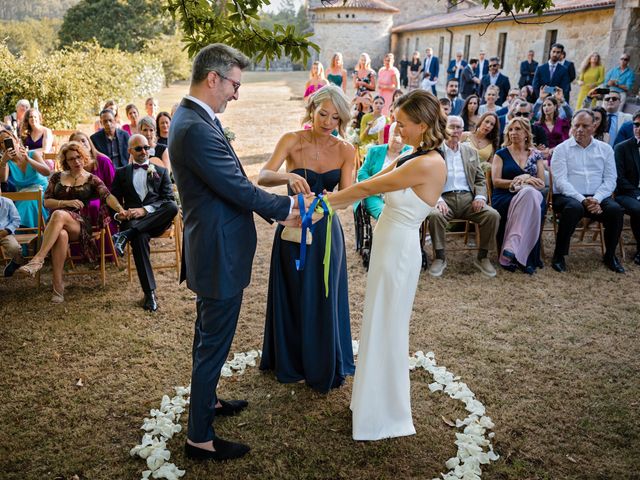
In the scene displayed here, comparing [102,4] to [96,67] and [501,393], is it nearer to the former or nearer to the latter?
[96,67]

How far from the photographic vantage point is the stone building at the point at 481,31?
543 inches

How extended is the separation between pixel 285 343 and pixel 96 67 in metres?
19.6

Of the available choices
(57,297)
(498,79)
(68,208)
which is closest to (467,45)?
(498,79)

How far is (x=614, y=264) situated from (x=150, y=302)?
5586 mm

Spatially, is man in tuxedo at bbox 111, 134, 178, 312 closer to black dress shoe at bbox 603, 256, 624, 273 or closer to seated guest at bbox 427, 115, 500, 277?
seated guest at bbox 427, 115, 500, 277

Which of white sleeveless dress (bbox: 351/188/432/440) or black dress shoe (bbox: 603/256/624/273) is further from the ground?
white sleeveless dress (bbox: 351/188/432/440)

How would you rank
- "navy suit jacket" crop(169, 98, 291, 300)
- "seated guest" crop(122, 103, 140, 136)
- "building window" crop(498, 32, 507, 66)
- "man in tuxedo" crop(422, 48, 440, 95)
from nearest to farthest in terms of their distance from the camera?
"navy suit jacket" crop(169, 98, 291, 300), "seated guest" crop(122, 103, 140, 136), "man in tuxedo" crop(422, 48, 440, 95), "building window" crop(498, 32, 507, 66)

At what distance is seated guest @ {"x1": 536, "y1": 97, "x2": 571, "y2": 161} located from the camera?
332 inches

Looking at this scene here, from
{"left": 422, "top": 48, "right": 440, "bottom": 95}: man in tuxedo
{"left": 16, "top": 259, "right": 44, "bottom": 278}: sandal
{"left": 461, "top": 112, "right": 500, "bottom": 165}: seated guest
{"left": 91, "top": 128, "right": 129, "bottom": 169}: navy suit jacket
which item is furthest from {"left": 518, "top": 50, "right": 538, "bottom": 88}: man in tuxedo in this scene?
{"left": 16, "top": 259, "right": 44, "bottom": 278}: sandal

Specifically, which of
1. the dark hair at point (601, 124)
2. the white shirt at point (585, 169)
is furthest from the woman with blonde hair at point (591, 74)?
the white shirt at point (585, 169)

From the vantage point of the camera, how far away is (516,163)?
679 centimetres

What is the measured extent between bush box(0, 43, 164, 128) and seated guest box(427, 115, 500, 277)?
523 inches

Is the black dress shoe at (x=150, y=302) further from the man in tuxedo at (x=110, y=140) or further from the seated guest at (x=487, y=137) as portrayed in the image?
the seated guest at (x=487, y=137)

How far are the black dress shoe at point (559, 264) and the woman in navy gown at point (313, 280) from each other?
12.2 feet
